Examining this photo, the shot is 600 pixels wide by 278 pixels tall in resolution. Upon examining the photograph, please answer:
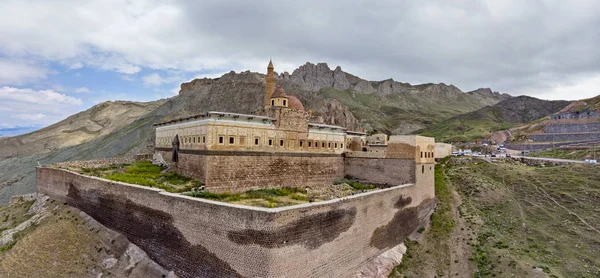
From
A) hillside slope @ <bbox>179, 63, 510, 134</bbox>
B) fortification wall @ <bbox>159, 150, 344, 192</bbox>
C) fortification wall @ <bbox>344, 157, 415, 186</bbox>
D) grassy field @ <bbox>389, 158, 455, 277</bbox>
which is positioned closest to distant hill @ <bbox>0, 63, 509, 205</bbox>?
hillside slope @ <bbox>179, 63, 510, 134</bbox>

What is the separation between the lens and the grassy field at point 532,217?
66.6 feet

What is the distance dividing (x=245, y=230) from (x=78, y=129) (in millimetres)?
116485

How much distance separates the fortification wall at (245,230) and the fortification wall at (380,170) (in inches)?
129

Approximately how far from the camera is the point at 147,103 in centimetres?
13262

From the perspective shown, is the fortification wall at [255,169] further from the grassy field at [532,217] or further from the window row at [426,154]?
the grassy field at [532,217]

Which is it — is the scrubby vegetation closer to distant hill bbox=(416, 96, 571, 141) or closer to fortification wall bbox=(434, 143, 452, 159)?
fortification wall bbox=(434, 143, 452, 159)

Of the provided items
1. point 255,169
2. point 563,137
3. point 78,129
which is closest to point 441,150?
point 563,137

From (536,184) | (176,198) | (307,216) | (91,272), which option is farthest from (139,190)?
(536,184)

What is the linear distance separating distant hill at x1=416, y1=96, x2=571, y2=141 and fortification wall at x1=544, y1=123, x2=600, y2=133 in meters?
13.7

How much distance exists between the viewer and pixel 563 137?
57562 millimetres

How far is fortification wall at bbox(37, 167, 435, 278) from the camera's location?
14008mm

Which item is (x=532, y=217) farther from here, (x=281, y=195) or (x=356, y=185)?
(x=281, y=195)

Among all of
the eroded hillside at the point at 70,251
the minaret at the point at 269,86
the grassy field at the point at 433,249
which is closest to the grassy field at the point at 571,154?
the grassy field at the point at 433,249

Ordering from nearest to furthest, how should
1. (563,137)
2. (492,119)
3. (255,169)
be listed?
(255,169) → (563,137) → (492,119)
